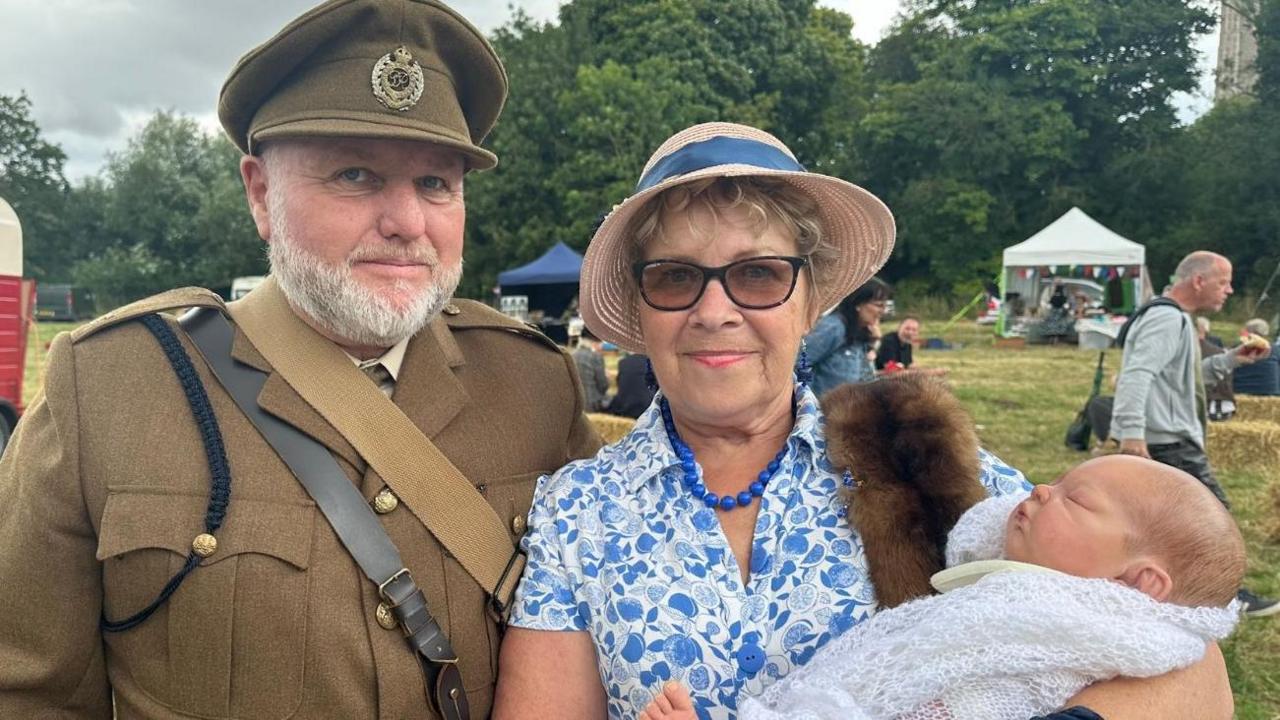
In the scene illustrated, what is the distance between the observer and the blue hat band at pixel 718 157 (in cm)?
196

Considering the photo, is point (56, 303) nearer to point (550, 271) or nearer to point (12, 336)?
point (550, 271)

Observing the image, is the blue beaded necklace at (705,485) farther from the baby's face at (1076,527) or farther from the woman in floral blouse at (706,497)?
the baby's face at (1076,527)

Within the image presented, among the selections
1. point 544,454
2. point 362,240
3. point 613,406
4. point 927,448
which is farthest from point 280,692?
point 613,406

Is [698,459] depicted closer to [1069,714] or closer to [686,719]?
[686,719]

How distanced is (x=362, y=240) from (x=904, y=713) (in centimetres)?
153

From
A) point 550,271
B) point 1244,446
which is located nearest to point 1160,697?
point 1244,446

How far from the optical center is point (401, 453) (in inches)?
79.4

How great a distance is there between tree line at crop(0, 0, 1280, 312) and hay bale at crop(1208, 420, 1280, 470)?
70.3 feet

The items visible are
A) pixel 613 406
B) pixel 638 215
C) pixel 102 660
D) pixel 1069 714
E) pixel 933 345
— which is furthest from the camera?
pixel 933 345

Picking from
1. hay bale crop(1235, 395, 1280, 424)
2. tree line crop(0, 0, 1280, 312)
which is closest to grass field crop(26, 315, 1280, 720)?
hay bale crop(1235, 395, 1280, 424)

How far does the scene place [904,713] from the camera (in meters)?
1.58

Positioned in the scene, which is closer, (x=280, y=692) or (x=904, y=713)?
(x=904, y=713)

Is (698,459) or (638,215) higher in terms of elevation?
(638,215)

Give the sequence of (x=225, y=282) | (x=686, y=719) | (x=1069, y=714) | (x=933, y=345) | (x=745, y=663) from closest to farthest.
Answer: (x=1069, y=714), (x=686, y=719), (x=745, y=663), (x=933, y=345), (x=225, y=282)
